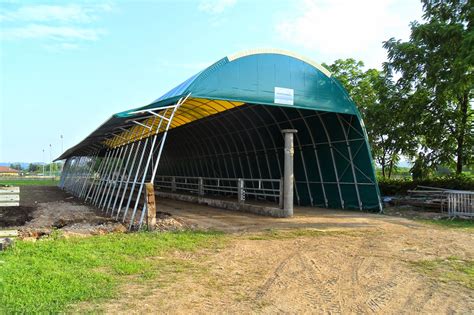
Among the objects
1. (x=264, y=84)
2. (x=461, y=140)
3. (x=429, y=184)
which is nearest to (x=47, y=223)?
(x=264, y=84)

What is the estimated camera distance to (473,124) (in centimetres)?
A: 1811

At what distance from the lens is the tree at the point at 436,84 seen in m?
15.7

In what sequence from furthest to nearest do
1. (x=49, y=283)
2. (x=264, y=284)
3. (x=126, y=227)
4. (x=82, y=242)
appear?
(x=126, y=227), (x=82, y=242), (x=264, y=284), (x=49, y=283)

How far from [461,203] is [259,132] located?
8923 millimetres

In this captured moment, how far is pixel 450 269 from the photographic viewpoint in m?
6.45

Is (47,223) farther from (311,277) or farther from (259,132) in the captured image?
(259,132)

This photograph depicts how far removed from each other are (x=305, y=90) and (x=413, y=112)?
6859 millimetres

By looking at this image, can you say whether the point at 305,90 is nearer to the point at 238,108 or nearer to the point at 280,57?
the point at 280,57

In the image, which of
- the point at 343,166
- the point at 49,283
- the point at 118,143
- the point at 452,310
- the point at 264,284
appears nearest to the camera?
the point at 452,310

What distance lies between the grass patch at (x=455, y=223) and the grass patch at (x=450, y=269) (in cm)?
469

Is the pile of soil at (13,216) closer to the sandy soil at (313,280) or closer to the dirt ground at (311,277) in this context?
the dirt ground at (311,277)

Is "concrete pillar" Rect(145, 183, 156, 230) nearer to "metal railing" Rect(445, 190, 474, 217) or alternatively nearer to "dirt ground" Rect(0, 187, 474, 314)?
"dirt ground" Rect(0, 187, 474, 314)

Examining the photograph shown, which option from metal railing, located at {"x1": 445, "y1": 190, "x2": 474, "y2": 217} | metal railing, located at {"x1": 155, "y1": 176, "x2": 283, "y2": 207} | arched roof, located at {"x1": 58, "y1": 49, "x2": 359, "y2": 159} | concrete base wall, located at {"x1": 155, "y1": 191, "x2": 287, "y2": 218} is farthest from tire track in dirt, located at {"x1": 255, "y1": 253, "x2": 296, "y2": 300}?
metal railing, located at {"x1": 445, "y1": 190, "x2": 474, "y2": 217}

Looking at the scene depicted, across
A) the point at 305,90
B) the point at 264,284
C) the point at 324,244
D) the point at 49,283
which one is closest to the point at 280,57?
the point at 305,90
